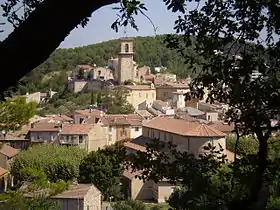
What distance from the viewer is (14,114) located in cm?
1090

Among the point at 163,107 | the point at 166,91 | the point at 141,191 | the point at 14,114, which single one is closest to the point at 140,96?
the point at 166,91

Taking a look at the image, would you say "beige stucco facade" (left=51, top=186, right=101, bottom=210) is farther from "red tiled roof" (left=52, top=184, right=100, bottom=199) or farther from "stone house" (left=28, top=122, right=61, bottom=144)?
"stone house" (left=28, top=122, right=61, bottom=144)

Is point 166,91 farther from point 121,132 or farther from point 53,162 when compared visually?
point 53,162

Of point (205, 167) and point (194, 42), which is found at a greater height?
point (194, 42)

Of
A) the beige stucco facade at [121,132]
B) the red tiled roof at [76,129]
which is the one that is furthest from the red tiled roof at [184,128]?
the beige stucco facade at [121,132]

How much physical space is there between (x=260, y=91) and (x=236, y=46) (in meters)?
0.25

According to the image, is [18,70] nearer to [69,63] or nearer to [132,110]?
[132,110]

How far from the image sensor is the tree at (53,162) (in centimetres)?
1995

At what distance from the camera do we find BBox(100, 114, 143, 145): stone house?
32219mm

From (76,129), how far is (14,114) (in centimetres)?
1730

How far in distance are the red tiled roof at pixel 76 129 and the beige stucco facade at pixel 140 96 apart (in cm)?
1901

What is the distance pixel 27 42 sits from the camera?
143 centimetres

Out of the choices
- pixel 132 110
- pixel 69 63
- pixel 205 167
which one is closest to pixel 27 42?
pixel 205 167

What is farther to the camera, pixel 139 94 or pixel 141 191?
pixel 139 94
